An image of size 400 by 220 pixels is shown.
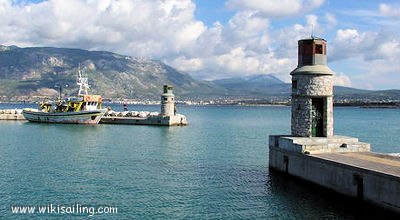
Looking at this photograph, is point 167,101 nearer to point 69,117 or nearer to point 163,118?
point 163,118

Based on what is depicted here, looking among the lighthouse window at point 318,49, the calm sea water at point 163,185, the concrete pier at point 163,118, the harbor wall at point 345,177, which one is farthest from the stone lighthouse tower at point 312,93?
the concrete pier at point 163,118

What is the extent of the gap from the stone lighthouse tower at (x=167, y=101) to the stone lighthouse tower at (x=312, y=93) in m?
55.1

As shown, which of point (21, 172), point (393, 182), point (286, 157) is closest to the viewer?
point (393, 182)

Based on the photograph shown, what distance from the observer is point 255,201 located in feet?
89.8

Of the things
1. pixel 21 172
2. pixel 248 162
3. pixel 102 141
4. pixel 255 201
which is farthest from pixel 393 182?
pixel 102 141

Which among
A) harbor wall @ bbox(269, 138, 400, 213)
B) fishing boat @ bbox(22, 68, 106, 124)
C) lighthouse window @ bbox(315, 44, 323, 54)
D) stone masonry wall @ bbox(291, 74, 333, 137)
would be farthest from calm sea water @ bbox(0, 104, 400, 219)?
fishing boat @ bbox(22, 68, 106, 124)

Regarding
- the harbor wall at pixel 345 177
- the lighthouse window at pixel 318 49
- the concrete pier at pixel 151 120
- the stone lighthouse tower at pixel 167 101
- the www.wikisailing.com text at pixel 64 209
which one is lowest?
the www.wikisailing.com text at pixel 64 209

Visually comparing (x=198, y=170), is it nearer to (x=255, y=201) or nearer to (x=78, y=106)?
(x=255, y=201)

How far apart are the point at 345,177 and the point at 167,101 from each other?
64.9 meters

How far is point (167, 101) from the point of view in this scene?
291ft

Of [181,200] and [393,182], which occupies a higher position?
[393,182]

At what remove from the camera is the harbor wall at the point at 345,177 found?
71.9 ft

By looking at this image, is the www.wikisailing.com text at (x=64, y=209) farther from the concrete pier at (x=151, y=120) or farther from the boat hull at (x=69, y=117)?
the boat hull at (x=69, y=117)

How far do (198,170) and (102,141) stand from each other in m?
27.3
